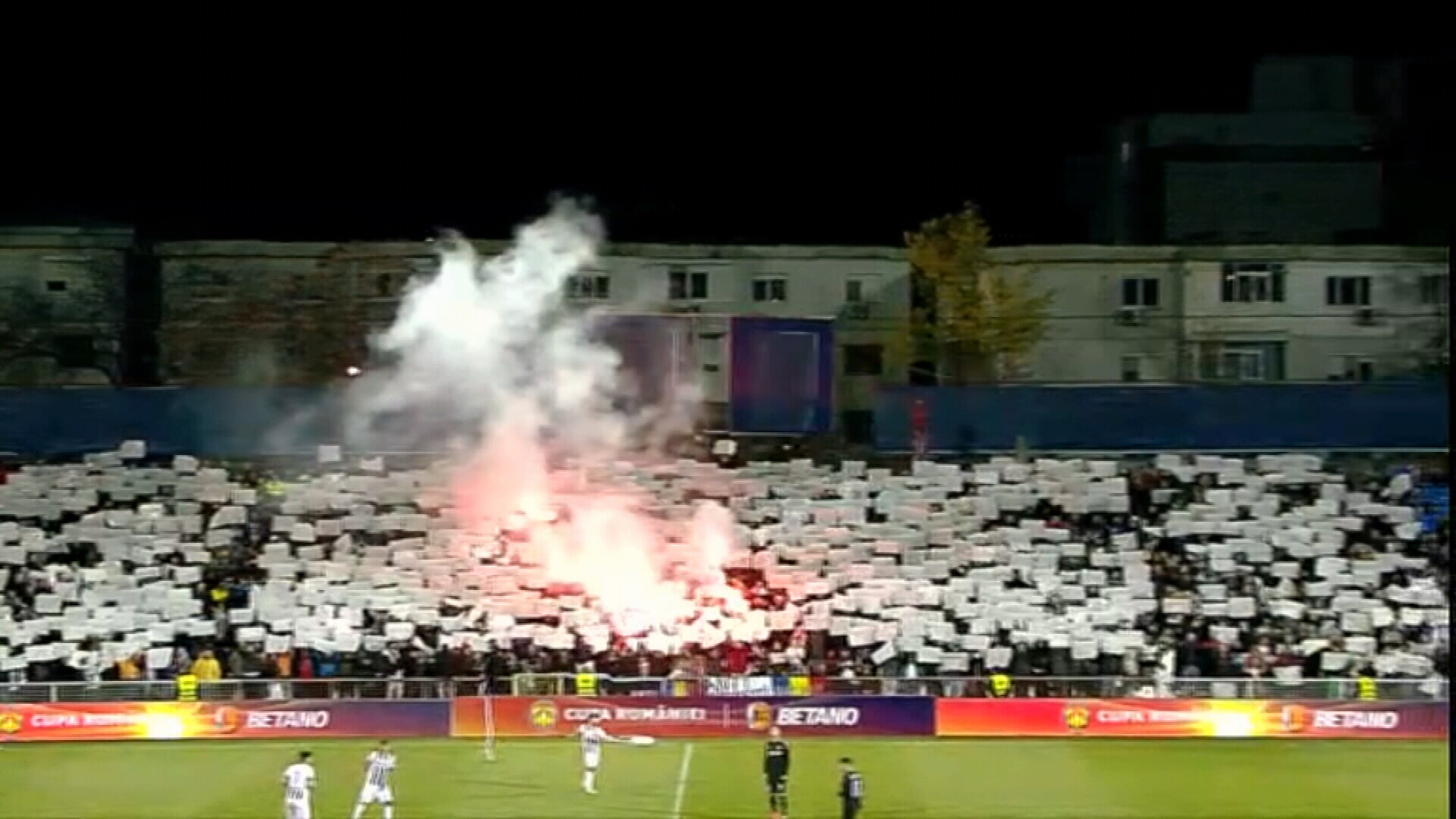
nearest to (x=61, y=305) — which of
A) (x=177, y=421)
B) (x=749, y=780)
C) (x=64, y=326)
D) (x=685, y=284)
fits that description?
(x=64, y=326)

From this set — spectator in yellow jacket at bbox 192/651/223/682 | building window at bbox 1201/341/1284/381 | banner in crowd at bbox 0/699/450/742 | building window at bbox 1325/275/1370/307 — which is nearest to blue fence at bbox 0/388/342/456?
spectator in yellow jacket at bbox 192/651/223/682

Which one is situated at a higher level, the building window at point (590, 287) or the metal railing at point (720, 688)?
the building window at point (590, 287)

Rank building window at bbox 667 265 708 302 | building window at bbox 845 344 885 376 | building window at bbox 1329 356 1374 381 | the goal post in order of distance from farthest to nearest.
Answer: building window at bbox 845 344 885 376 < building window at bbox 1329 356 1374 381 < building window at bbox 667 265 708 302 < the goal post

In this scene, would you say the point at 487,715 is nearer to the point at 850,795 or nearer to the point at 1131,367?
the point at 850,795

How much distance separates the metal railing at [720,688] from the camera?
15445 mm

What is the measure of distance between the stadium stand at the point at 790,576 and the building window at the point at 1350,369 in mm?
954

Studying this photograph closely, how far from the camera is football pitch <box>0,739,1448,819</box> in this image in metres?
13.4

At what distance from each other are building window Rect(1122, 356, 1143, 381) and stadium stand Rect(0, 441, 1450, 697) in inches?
35.6

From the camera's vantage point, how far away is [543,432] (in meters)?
17.6

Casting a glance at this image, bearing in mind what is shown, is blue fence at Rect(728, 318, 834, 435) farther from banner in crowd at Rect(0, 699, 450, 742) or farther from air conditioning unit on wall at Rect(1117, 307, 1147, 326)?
banner in crowd at Rect(0, 699, 450, 742)

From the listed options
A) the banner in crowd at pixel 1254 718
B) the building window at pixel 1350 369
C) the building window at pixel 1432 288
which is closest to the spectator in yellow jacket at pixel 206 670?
the banner in crowd at pixel 1254 718

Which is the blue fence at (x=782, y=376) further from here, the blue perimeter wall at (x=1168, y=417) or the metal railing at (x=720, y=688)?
the metal railing at (x=720, y=688)

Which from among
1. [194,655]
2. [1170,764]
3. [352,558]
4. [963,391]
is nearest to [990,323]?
[963,391]

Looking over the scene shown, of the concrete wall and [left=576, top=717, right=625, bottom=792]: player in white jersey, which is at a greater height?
the concrete wall
